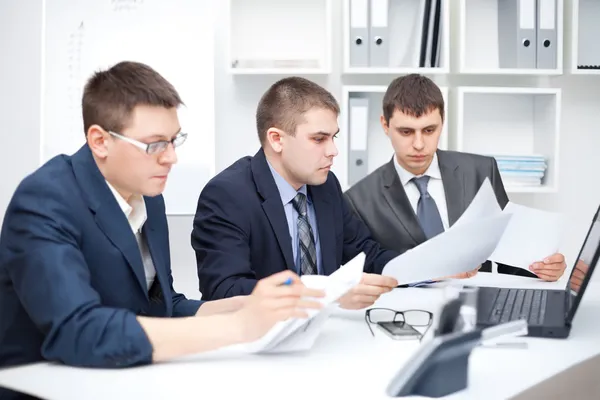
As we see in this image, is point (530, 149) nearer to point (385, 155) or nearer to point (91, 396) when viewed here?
point (385, 155)

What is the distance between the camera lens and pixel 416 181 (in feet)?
8.82

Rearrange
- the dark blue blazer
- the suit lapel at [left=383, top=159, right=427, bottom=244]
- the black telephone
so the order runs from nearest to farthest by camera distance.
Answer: the black telephone < the dark blue blazer < the suit lapel at [left=383, top=159, right=427, bottom=244]

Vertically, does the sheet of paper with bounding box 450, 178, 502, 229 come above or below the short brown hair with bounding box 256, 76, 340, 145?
below

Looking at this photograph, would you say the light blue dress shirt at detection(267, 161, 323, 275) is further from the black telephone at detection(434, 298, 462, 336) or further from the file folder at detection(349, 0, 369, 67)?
the file folder at detection(349, 0, 369, 67)

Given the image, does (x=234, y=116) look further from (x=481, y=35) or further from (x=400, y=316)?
(x=400, y=316)

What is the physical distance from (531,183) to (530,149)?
12.8 inches

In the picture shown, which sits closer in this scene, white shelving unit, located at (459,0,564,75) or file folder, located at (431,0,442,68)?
file folder, located at (431,0,442,68)

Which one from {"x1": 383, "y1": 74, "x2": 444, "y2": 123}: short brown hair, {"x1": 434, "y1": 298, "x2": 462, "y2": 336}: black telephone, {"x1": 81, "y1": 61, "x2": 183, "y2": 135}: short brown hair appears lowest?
{"x1": 434, "y1": 298, "x2": 462, "y2": 336}: black telephone

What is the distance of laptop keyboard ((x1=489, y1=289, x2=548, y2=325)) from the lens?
1613 millimetres

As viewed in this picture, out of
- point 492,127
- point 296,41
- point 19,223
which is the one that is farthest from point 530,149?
point 19,223

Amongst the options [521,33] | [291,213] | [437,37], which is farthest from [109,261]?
[521,33]

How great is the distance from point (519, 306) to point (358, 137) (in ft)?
5.37

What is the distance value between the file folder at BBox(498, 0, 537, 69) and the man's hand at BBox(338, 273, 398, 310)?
193 centimetres

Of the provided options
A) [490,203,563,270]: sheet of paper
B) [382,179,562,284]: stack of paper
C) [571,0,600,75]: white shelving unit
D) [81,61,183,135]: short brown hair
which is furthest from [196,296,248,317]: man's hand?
[571,0,600,75]: white shelving unit
